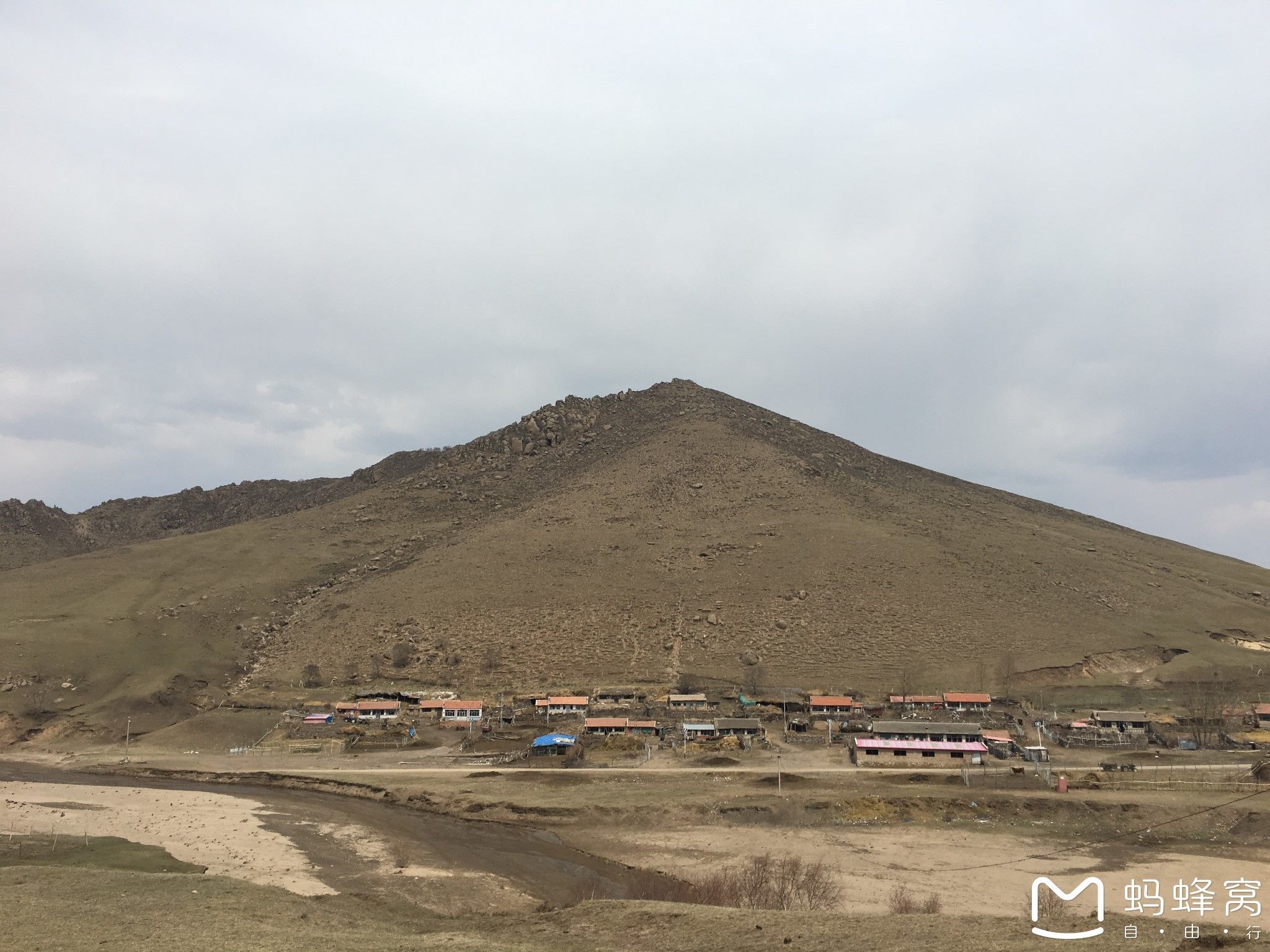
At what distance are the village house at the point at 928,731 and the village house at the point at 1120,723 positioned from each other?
12700 millimetres

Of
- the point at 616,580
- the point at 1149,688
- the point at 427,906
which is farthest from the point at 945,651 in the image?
the point at 427,906

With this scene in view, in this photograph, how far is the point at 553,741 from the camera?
56.2m

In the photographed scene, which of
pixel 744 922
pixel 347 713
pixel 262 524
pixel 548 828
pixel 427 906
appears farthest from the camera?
pixel 262 524

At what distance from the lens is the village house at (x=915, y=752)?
5119cm

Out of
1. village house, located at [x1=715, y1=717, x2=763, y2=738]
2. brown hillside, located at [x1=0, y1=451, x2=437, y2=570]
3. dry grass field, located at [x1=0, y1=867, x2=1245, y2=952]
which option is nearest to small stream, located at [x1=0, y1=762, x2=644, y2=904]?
dry grass field, located at [x1=0, y1=867, x2=1245, y2=952]

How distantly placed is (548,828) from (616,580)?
2054 inches

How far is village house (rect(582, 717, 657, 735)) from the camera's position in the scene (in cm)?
6025

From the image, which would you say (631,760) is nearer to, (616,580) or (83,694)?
(616,580)

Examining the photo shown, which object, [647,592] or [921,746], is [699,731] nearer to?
[921,746]

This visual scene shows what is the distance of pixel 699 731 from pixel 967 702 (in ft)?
73.4

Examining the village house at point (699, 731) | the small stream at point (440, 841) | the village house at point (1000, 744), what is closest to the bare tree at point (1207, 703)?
the village house at point (1000, 744)

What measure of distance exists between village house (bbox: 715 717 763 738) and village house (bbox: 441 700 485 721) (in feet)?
67.2

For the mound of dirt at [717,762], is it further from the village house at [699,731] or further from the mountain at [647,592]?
the mountain at [647,592]

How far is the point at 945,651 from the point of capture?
247ft
